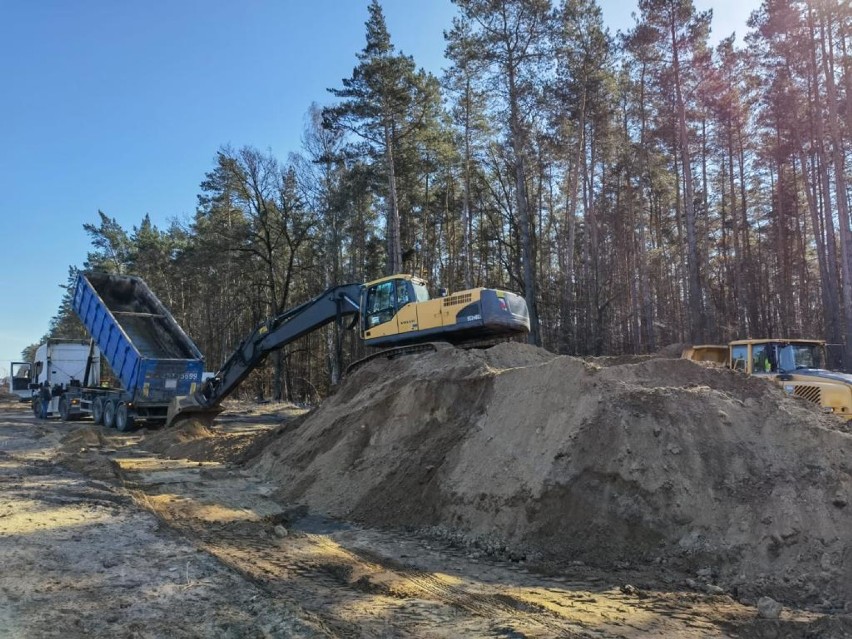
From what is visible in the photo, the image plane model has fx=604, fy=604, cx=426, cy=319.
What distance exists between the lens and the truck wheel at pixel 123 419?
63.8 feet

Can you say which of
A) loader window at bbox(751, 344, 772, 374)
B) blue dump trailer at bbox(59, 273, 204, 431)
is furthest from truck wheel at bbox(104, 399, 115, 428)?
loader window at bbox(751, 344, 772, 374)

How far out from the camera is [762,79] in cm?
2625

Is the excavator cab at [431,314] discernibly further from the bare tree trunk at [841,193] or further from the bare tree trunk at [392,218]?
the bare tree trunk at [841,193]

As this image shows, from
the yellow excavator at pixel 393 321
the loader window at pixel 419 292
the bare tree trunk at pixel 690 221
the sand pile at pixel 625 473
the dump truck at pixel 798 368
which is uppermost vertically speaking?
the bare tree trunk at pixel 690 221

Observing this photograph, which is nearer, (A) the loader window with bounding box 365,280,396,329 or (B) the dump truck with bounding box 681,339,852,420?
(B) the dump truck with bounding box 681,339,852,420

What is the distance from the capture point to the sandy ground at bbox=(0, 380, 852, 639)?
452cm

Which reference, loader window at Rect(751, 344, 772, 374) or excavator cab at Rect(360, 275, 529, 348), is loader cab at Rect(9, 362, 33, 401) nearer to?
excavator cab at Rect(360, 275, 529, 348)

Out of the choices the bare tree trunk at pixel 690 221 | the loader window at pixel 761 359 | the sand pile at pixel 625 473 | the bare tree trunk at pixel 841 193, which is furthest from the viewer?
the bare tree trunk at pixel 690 221

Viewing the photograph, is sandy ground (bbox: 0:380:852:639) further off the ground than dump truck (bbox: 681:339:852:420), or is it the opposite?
dump truck (bbox: 681:339:852:420)

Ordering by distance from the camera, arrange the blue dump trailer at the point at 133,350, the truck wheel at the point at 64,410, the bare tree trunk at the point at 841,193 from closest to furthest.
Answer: the blue dump trailer at the point at 133,350, the bare tree trunk at the point at 841,193, the truck wheel at the point at 64,410

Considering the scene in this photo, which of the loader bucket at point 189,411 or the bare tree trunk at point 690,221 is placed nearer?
the loader bucket at point 189,411

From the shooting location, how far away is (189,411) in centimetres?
1842

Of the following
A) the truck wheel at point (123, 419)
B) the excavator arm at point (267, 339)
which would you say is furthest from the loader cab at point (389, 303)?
the truck wheel at point (123, 419)

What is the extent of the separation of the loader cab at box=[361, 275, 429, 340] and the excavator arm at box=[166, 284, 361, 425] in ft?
1.56
